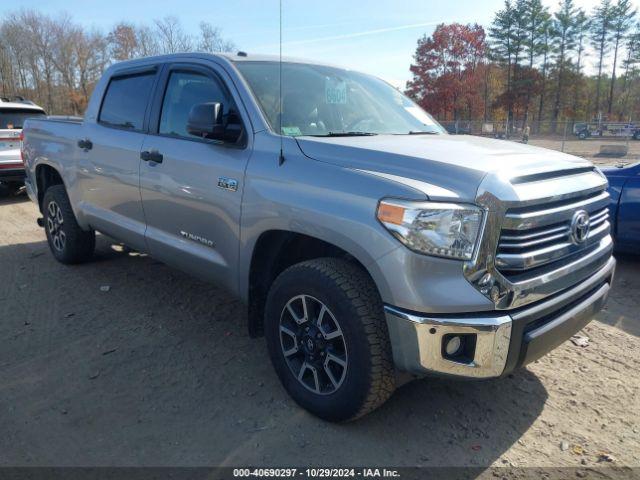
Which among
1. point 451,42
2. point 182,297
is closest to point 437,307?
point 182,297

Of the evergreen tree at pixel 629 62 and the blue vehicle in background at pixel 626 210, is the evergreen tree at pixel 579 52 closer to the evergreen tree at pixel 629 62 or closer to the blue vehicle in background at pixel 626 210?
the evergreen tree at pixel 629 62

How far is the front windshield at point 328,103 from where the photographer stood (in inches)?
130

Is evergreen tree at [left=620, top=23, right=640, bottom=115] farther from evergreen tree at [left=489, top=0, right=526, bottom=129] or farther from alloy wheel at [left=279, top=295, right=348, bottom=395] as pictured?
alloy wheel at [left=279, top=295, right=348, bottom=395]

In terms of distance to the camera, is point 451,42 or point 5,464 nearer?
point 5,464

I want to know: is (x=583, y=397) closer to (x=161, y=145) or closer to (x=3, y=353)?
(x=161, y=145)

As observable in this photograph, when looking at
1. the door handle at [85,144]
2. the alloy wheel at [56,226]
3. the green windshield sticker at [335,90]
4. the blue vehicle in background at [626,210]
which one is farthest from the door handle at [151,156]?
the blue vehicle in background at [626,210]

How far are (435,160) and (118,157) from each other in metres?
2.79

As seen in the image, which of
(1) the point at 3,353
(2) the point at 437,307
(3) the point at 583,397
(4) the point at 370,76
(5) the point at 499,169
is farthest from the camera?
(4) the point at 370,76

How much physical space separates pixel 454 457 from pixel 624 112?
231 ft

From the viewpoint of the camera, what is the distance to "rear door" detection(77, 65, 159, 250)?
13.5 feet

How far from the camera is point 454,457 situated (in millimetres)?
2602

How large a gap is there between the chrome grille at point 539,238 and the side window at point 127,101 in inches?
118

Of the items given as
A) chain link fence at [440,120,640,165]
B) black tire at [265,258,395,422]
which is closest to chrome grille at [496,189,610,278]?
black tire at [265,258,395,422]

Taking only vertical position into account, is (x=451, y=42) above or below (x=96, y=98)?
above
